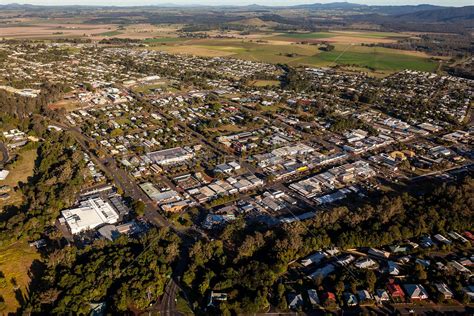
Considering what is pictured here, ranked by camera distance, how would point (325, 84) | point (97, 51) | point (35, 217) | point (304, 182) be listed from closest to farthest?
1. point (35, 217)
2. point (304, 182)
3. point (325, 84)
4. point (97, 51)

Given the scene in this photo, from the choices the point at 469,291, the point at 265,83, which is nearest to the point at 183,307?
the point at 469,291

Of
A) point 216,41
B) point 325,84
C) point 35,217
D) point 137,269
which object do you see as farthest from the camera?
point 216,41

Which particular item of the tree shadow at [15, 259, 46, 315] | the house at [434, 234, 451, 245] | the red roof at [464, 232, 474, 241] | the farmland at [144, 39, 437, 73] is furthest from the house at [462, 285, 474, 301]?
the farmland at [144, 39, 437, 73]

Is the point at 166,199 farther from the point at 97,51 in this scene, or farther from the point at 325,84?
the point at 97,51

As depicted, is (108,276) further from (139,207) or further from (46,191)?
(46,191)

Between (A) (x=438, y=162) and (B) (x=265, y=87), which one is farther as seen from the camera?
(B) (x=265, y=87)

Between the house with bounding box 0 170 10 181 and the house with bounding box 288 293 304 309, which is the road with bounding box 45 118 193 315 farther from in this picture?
the house with bounding box 0 170 10 181

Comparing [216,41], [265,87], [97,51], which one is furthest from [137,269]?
[216,41]
